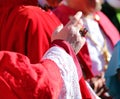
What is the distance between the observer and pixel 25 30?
2074 mm

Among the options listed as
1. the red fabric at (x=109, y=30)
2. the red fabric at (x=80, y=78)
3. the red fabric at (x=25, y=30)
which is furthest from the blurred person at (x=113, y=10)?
the red fabric at (x=80, y=78)

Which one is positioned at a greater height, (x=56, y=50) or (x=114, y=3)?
(x=56, y=50)

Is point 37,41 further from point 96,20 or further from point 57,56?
point 96,20

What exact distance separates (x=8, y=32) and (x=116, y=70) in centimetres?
66

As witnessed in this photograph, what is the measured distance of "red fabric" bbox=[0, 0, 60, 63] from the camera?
6.72ft

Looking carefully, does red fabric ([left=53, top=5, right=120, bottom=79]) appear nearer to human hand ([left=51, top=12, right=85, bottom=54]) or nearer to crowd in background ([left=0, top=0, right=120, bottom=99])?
crowd in background ([left=0, top=0, right=120, bottom=99])

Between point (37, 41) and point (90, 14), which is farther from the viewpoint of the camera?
point (90, 14)

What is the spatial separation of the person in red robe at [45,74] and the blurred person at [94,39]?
1143 millimetres

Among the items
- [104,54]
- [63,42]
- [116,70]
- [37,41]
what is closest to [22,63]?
[63,42]

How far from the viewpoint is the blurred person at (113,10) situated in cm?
369

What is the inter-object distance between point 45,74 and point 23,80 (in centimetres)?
10

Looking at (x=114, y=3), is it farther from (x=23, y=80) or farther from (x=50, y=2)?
(x=23, y=80)

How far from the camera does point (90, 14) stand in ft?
10.3

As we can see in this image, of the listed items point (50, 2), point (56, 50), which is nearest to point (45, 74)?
point (56, 50)
